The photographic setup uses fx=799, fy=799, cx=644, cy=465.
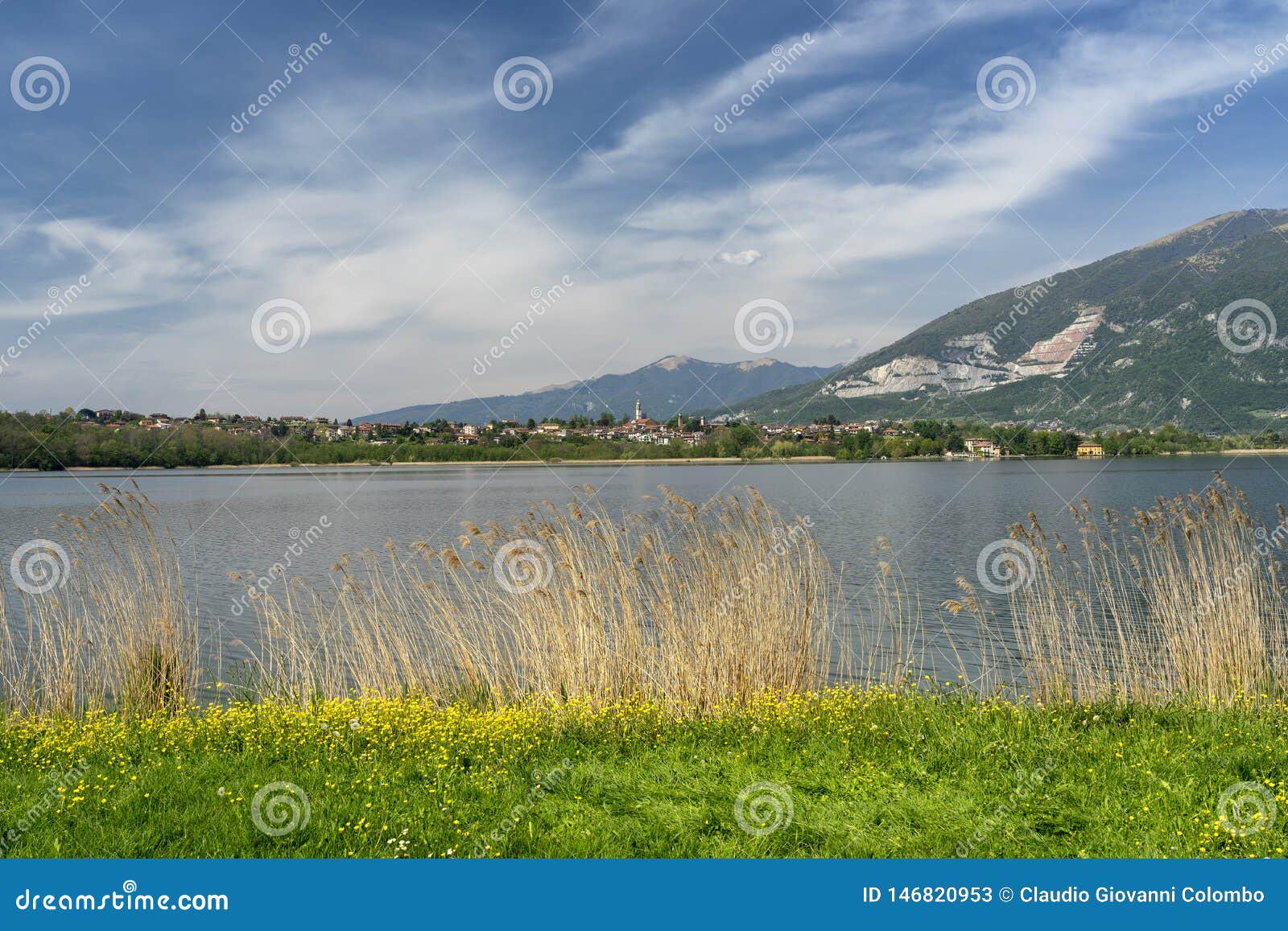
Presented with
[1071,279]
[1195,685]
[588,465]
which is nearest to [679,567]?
[1195,685]

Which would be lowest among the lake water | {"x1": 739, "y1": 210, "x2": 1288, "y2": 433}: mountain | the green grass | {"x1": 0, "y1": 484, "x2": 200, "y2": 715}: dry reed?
the green grass

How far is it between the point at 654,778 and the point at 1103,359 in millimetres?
97207

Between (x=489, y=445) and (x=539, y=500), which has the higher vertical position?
(x=489, y=445)

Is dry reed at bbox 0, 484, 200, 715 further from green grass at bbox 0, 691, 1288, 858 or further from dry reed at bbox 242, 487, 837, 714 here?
green grass at bbox 0, 691, 1288, 858

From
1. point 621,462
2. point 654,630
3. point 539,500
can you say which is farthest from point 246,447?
point 654,630

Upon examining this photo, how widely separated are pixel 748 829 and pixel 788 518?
24192mm

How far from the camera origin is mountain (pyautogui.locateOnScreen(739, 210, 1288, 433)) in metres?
78.4

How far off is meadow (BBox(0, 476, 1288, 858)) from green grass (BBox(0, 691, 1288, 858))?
2cm

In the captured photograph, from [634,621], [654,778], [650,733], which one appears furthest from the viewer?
[634,621]

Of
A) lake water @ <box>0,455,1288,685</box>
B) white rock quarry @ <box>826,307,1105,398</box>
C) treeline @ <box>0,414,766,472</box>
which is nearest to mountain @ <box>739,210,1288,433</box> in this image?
white rock quarry @ <box>826,307,1105,398</box>

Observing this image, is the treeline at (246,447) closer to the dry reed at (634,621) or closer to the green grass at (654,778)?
the dry reed at (634,621)

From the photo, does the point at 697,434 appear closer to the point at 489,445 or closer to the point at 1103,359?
the point at 489,445

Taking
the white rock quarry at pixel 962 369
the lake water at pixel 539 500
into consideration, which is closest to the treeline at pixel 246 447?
the lake water at pixel 539 500

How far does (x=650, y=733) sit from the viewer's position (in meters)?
6.80
